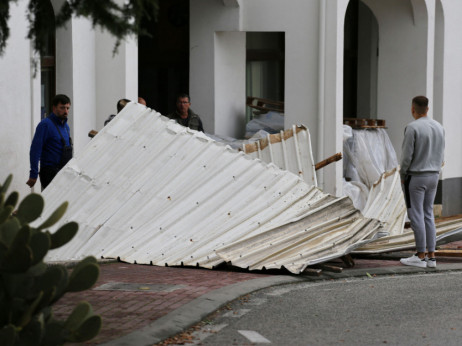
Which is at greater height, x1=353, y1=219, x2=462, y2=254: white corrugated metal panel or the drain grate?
the drain grate

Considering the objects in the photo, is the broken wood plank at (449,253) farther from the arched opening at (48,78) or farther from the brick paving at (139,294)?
the arched opening at (48,78)

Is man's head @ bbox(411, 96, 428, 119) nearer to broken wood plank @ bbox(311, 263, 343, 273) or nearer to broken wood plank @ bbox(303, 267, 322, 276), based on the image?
broken wood plank @ bbox(311, 263, 343, 273)

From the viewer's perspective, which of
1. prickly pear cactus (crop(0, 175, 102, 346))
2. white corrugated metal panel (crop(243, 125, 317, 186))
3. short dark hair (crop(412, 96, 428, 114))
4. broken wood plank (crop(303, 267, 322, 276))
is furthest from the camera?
white corrugated metal panel (crop(243, 125, 317, 186))

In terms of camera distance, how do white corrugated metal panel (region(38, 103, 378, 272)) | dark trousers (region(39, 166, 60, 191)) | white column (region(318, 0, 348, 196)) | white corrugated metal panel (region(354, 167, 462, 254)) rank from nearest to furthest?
white corrugated metal panel (region(38, 103, 378, 272)) → white corrugated metal panel (region(354, 167, 462, 254)) → dark trousers (region(39, 166, 60, 191)) → white column (region(318, 0, 348, 196))

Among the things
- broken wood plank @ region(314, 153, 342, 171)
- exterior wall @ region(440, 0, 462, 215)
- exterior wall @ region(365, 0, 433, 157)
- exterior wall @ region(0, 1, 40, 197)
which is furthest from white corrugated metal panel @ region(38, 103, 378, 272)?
exterior wall @ region(440, 0, 462, 215)

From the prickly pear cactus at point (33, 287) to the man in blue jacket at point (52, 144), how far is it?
594cm

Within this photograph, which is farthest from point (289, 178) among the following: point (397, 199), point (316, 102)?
point (316, 102)

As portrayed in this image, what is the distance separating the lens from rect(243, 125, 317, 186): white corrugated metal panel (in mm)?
14367

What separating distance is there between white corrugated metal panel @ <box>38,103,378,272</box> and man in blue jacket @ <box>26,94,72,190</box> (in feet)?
1.51

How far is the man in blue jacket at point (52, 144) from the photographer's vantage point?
12703mm

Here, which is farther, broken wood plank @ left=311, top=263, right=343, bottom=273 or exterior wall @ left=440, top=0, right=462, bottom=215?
exterior wall @ left=440, top=0, right=462, bottom=215

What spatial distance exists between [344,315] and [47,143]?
197 inches

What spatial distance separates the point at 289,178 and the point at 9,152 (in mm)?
3245

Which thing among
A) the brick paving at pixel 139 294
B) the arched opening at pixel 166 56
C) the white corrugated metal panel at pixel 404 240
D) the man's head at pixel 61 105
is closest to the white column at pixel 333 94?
the arched opening at pixel 166 56
